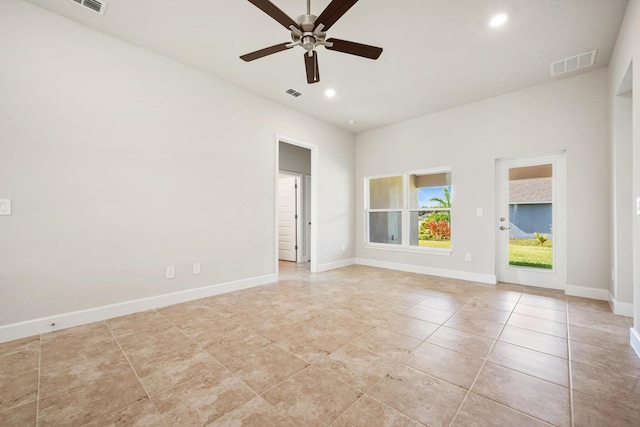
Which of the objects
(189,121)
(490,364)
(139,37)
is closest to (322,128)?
(189,121)

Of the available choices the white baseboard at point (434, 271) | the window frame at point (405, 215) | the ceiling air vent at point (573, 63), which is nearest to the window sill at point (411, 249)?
the window frame at point (405, 215)

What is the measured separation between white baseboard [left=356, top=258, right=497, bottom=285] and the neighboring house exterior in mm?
815

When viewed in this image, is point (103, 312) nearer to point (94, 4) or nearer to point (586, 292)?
point (94, 4)

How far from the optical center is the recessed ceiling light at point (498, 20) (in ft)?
8.39

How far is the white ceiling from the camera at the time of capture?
8.14ft

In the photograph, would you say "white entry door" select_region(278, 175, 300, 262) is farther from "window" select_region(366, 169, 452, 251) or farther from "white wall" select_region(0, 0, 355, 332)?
"white wall" select_region(0, 0, 355, 332)

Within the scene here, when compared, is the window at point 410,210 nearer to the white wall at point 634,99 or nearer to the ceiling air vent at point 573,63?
the ceiling air vent at point 573,63

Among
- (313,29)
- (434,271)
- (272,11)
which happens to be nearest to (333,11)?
(313,29)

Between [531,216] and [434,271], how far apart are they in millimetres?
1752

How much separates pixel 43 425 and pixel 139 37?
3.43 m

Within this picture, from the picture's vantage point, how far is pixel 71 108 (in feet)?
8.82

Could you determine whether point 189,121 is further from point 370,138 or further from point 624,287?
point 624,287

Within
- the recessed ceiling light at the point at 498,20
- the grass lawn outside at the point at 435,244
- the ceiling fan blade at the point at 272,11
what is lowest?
the grass lawn outside at the point at 435,244

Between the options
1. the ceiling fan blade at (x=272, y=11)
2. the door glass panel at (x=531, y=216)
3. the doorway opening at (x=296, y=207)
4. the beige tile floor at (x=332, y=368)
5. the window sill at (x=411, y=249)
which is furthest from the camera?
the doorway opening at (x=296, y=207)
